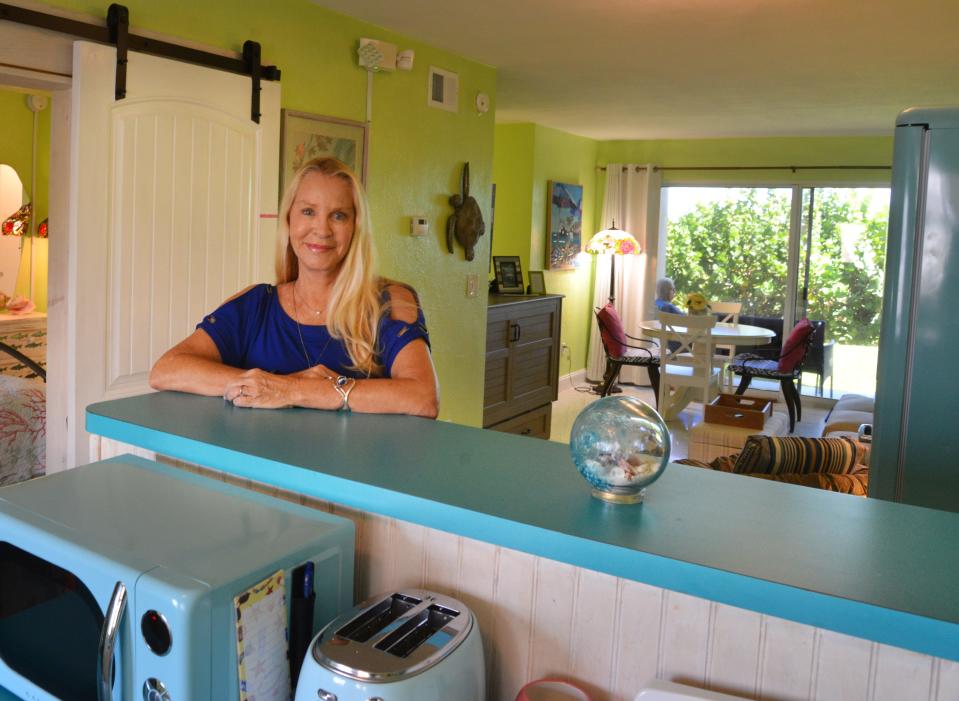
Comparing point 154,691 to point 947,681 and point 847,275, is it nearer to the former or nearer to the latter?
point 947,681

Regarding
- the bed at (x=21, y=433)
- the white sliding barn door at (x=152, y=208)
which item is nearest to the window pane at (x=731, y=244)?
the white sliding barn door at (x=152, y=208)

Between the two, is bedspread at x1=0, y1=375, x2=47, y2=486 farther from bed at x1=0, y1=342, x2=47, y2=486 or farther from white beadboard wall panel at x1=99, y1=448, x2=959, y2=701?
white beadboard wall panel at x1=99, y1=448, x2=959, y2=701

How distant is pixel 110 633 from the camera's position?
3.72 feet

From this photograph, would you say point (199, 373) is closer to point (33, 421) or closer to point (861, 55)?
point (33, 421)

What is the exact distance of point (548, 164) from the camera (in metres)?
7.82

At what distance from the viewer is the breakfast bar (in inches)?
37.8

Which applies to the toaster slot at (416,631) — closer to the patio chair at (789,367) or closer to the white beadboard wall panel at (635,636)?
the white beadboard wall panel at (635,636)

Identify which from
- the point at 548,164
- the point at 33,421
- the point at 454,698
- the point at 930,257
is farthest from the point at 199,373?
the point at 548,164

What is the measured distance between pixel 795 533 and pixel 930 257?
107 cm

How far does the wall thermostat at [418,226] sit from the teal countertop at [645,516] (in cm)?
295

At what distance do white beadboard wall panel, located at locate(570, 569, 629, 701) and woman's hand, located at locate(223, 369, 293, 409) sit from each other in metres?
0.76

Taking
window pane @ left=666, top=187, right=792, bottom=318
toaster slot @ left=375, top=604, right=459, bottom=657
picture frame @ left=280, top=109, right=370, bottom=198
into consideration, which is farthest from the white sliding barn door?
window pane @ left=666, top=187, right=792, bottom=318

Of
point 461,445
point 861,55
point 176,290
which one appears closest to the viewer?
point 461,445

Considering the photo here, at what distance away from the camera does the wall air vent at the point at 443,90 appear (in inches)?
181
